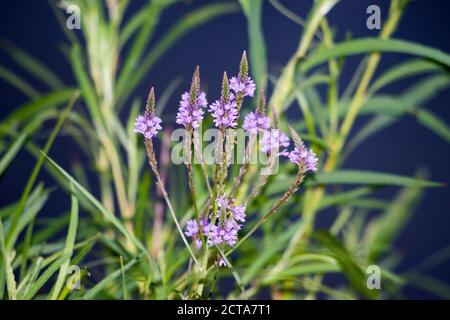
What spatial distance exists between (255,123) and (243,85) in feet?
0.12

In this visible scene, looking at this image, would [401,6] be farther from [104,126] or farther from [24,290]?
[24,290]

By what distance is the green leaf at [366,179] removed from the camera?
552mm

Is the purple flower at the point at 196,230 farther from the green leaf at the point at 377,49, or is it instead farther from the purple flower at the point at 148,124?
the green leaf at the point at 377,49

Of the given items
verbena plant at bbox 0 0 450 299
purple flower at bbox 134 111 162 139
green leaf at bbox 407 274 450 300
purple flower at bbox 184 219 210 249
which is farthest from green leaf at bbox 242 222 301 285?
green leaf at bbox 407 274 450 300

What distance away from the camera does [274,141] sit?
16.8 inches

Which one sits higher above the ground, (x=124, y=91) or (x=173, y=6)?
(x=173, y=6)

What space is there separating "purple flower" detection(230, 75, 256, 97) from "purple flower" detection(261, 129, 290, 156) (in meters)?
0.04

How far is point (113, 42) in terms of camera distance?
708 mm

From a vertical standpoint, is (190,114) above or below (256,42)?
below

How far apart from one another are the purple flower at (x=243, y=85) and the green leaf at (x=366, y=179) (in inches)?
8.0

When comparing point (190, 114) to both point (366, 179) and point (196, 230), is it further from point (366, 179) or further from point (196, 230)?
point (366, 179)

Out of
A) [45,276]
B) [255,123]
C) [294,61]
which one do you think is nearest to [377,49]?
[294,61]

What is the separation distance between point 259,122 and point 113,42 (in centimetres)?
35

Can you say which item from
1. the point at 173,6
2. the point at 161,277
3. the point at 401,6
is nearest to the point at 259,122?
the point at 161,277
